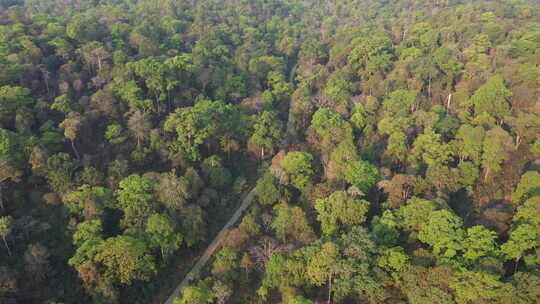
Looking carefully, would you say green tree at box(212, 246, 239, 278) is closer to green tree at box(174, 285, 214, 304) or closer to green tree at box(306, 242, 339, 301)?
green tree at box(174, 285, 214, 304)

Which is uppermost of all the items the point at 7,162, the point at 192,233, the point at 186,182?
the point at 7,162

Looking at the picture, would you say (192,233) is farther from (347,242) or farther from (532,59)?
(532,59)

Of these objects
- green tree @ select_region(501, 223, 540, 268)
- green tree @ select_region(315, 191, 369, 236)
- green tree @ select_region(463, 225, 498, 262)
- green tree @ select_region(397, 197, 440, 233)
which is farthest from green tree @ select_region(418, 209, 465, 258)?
green tree @ select_region(315, 191, 369, 236)

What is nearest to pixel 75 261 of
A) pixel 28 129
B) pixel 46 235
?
pixel 46 235

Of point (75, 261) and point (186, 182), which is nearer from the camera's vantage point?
point (75, 261)

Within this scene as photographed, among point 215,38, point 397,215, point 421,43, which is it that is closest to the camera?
point 397,215

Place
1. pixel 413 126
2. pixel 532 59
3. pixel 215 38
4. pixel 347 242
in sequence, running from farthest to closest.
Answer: pixel 215 38, pixel 532 59, pixel 413 126, pixel 347 242

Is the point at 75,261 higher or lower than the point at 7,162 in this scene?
lower
